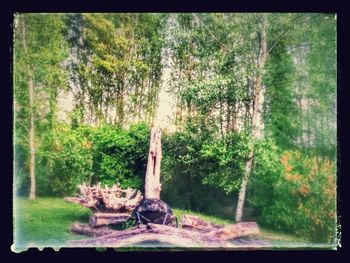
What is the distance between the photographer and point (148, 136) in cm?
984

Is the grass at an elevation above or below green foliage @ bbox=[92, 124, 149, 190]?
below

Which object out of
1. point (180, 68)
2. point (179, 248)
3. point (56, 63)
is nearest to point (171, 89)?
point (180, 68)

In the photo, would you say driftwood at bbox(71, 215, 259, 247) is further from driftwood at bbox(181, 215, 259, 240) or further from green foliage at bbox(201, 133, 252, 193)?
green foliage at bbox(201, 133, 252, 193)

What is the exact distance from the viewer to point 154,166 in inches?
388

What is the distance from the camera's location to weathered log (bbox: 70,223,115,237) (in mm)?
9734

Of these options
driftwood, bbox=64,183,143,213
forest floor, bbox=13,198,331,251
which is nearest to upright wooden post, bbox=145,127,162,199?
driftwood, bbox=64,183,143,213

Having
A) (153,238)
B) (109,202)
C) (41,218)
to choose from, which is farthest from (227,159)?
(41,218)

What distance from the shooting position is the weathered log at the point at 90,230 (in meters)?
9.73

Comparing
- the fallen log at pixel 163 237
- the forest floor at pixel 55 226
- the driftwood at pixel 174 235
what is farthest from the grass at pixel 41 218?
the fallen log at pixel 163 237

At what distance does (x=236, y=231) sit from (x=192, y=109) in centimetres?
196

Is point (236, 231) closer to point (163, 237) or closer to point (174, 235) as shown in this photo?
point (174, 235)

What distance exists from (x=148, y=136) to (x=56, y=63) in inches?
70.2

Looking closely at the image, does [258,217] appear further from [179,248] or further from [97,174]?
[97,174]

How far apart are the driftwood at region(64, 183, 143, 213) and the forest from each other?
4.2 inches
